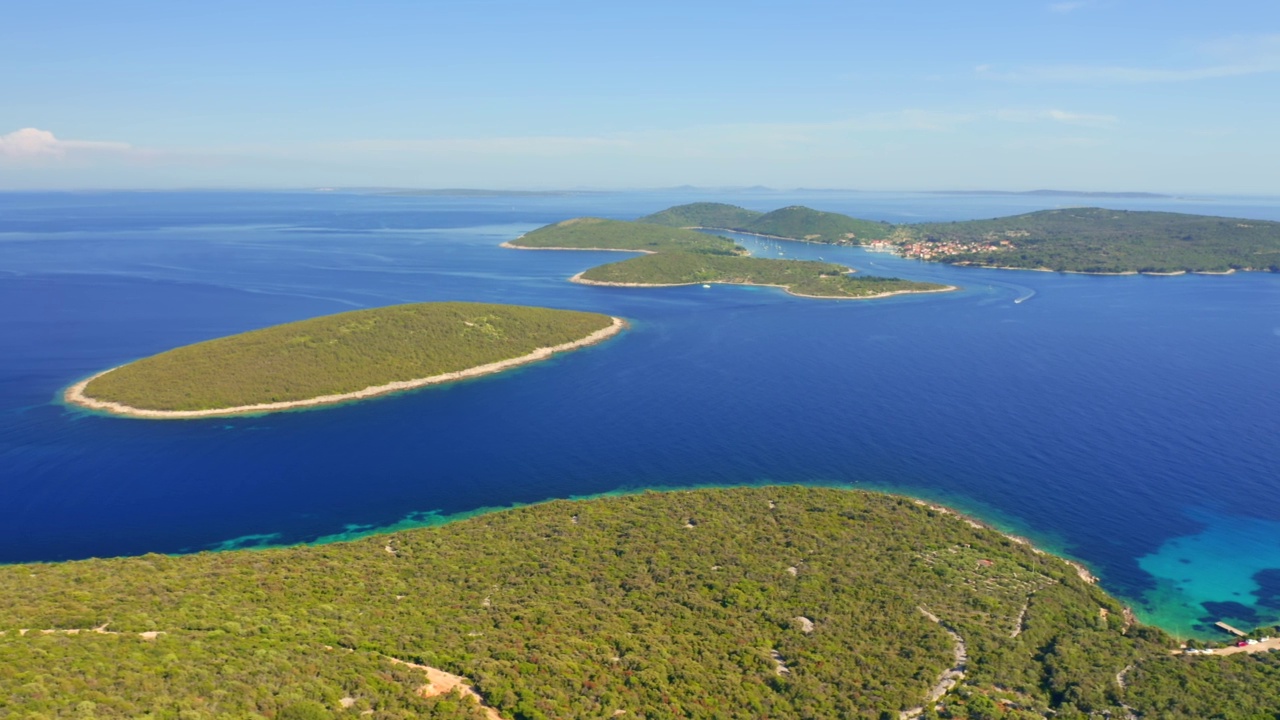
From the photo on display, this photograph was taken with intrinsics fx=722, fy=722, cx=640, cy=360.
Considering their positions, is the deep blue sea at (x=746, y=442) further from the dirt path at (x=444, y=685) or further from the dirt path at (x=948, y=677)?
the dirt path at (x=444, y=685)

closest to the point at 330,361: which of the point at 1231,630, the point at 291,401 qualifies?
the point at 291,401

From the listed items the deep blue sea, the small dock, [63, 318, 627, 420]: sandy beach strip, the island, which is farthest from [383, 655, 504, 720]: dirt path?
the island

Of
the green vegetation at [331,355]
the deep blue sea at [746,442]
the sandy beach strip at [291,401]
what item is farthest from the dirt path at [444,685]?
the green vegetation at [331,355]

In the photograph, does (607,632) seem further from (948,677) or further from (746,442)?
(746,442)

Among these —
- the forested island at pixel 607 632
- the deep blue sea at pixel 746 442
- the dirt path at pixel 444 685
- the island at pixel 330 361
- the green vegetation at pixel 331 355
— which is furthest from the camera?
the green vegetation at pixel 331 355

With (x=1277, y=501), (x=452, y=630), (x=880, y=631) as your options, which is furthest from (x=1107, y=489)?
(x=452, y=630)

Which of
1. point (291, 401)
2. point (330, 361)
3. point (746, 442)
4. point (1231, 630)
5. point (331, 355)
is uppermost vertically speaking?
point (331, 355)

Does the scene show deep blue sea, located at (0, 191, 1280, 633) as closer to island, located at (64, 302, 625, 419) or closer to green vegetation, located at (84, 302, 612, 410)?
island, located at (64, 302, 625, 419)
